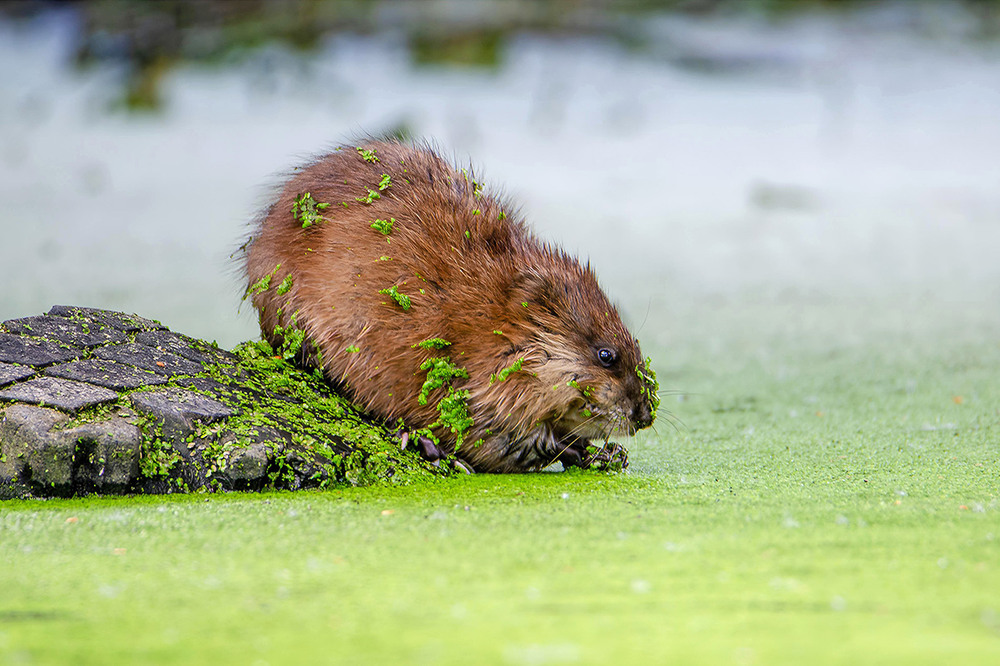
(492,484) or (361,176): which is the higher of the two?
(361,176)

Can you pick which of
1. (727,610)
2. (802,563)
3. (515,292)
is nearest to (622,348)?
(515,292)

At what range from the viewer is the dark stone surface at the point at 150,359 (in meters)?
3.74

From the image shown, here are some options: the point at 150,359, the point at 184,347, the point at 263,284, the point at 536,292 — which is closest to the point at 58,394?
the point at 150,359

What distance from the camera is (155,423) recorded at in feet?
11.3

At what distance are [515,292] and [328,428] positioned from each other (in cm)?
88

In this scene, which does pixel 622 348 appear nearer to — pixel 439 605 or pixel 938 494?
pixel 938 494

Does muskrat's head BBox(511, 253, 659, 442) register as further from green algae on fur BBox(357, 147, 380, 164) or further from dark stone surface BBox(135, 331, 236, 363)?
dark stone surface BBox(135, 331, 236, 363)

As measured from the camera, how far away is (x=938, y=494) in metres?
3.29

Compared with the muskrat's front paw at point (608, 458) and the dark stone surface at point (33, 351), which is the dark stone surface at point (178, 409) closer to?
the dark stone surface at point (33, 351)

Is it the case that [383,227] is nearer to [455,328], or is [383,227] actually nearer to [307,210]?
[307,210]

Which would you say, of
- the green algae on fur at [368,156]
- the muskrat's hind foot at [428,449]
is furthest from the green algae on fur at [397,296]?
the green algae on fur at [368,156]

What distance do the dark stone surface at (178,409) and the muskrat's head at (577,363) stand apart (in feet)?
3.73

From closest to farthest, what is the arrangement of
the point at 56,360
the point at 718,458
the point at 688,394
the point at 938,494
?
the point at 938,494 < the point at 56,360 < the point at 718,458 < the point at 688,394

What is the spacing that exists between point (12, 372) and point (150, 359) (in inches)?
19.6
